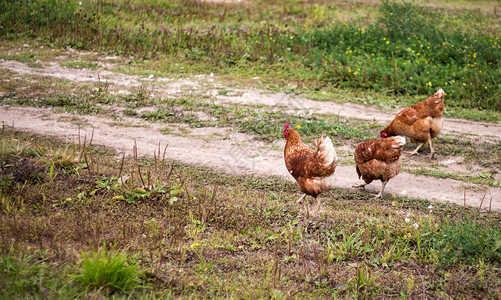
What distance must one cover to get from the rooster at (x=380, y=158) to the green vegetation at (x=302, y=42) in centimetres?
548

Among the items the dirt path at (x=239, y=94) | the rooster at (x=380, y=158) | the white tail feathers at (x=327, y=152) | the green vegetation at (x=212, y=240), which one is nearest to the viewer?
the green vegetation at (x=212, y=240)

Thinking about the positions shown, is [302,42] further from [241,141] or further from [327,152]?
[327,152]

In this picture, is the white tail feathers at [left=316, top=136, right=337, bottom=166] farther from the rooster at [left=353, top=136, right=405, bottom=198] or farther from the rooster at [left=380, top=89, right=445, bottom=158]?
the rooster at [left=380, top=89, right=445, bottom=158]

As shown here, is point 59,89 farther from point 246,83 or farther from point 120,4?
point 120,4

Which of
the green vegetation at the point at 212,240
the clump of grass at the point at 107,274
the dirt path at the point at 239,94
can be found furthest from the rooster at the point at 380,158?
the clump of grass at the point at 107,274

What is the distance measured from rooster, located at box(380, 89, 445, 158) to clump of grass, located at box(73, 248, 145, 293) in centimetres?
585

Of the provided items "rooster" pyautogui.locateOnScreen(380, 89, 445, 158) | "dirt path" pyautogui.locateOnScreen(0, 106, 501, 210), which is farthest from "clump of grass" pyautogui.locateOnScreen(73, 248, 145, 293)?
"rooster" pyautogui.locateOnScreen(380, 89, 445, 158)

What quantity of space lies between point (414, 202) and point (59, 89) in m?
8.93

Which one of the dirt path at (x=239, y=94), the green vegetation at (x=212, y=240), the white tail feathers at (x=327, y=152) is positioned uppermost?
the white tail feathers at (x=327, y=152)

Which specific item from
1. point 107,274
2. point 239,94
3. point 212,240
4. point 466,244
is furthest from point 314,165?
point 239,94

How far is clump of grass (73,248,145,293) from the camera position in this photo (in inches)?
153

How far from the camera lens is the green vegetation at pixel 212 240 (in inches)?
164

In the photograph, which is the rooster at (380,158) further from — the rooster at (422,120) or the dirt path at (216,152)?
the rooster at (422,120)

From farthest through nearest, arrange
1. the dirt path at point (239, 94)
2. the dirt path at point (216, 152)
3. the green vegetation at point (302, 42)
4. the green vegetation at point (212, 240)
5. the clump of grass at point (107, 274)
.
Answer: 1. the green vegetation at point (302, 42)
2. the dirt path at point (239, 94)
3. the dirt path at point (216, 152)
4. the green vegetation at point (212, 240)
5. the clump of grass at point (107, 274)
